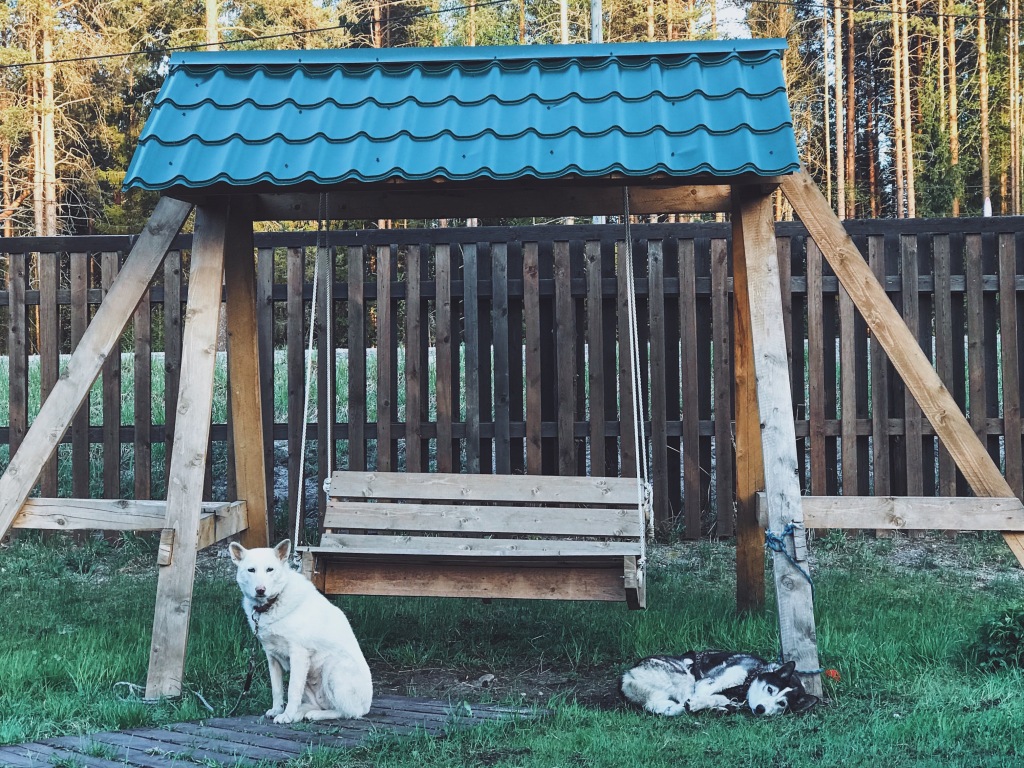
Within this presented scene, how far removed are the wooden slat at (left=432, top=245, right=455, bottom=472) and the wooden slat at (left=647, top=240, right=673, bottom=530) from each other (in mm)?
1471

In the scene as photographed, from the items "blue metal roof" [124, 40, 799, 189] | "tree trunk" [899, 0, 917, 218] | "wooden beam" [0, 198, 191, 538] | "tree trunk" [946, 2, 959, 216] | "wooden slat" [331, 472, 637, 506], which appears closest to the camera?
"blue metal roof" [124, 40, 799, 189]

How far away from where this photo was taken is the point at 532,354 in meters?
6.81

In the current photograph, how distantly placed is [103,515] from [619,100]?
3.05 metres

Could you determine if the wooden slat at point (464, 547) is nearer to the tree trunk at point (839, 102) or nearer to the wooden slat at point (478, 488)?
the wooden slat at point (478, 488)

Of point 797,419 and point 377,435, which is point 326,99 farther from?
point 797,419

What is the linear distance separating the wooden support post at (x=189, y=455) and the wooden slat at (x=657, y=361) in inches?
133

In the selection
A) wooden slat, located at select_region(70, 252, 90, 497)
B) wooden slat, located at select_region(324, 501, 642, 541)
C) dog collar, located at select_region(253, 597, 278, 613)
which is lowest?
dog collar, located at select_region(253, 597, 278, 613)

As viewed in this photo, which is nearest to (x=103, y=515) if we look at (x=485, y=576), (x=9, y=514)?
(x=9, y=514)

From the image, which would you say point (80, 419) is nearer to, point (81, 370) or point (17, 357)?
point (17, 357)

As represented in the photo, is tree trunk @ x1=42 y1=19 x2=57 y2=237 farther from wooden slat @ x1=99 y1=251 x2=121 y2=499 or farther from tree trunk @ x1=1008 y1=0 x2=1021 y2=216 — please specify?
tree trunk @ x1=1008 y1=0 x2=1021 y2=216

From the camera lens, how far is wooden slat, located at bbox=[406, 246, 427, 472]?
22.3 feet

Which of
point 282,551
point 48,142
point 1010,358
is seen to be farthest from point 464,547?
point 48,142

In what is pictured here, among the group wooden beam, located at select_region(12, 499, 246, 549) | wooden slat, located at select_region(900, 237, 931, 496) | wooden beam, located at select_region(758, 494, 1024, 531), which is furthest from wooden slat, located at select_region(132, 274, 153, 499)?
wooden slat, located at select_region(900, 237, 931, 496)

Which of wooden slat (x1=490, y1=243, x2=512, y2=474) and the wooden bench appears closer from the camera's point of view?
the wooden bench
